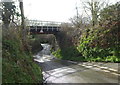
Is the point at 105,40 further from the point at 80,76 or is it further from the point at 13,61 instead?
the point at 13,61

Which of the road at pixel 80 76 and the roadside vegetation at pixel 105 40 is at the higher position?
the roadside vegetation at pixel 105 40

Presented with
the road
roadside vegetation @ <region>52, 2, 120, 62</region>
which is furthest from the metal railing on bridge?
the road

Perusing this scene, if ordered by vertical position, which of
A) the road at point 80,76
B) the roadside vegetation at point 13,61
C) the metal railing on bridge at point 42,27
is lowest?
the road at point 80,76

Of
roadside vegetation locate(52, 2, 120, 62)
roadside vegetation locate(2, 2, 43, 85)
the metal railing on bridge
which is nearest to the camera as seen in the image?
roadside vegetation locate(2, 2, 43, 85)

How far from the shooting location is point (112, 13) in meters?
17.2

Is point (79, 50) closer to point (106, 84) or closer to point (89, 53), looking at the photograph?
point (89, 53)

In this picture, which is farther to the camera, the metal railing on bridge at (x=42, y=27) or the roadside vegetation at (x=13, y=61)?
the metal railing on bridge at (x=42, y=27)

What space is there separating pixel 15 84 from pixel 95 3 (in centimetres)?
2342

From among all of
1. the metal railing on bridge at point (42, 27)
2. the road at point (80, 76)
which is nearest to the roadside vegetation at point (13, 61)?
the road at point (80, 76)

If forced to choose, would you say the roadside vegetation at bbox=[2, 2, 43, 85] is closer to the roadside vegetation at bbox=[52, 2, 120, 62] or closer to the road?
the road

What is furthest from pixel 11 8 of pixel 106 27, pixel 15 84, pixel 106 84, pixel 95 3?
pixel 95 3

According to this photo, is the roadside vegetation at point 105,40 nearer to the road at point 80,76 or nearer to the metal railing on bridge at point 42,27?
the road at point 80,76

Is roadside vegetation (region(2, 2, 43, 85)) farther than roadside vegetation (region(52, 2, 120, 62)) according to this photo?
No

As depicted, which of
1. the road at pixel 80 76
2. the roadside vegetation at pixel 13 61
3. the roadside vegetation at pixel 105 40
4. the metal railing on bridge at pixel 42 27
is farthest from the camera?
the metal railing on bridge at pixel 42 27
